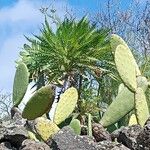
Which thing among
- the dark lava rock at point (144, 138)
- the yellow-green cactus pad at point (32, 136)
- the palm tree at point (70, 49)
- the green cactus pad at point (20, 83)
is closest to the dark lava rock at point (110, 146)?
the dark lava rock at point (144, 138)

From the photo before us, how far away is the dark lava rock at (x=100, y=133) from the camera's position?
5036 millimetres

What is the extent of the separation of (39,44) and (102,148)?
2.03 metres

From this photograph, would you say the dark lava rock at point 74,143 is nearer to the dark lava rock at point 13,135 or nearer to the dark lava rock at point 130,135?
the dark lava rock at point 130,135

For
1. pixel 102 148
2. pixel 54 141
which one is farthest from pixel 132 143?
pixel 54 141

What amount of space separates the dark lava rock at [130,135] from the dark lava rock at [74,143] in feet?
0.74

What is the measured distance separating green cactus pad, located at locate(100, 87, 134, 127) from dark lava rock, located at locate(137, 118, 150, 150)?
1150 mm

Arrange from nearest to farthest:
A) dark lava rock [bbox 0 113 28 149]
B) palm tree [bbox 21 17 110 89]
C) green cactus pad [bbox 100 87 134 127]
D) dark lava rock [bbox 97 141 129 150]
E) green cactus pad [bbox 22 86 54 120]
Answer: dark lava rock [bbox 97 141 129 150]
dark lava rock [bbox 0 113 28 149]
green cactus pad [bbox 22 86 54 120]
green cactus pad [bbox 100 87 134 127]
palm tree [bbox 21 17 110 89]

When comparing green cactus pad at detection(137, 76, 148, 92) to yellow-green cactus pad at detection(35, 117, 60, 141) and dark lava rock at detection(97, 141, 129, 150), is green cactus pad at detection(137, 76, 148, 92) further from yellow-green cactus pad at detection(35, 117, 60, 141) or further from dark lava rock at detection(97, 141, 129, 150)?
dark lava rock at detection(97, 141, 129, 150)

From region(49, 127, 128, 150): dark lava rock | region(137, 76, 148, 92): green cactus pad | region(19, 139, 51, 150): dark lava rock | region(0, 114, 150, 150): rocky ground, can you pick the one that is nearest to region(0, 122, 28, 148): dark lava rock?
region(0, 114, 150, 150): rocky ground

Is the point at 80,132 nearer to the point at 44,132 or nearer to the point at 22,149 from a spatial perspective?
the point at 44,132

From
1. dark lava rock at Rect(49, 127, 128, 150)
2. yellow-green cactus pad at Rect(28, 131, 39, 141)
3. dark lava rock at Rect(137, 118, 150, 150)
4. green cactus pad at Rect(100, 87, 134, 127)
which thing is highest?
green cactus pad at Rect(100, 87, 134, 127)

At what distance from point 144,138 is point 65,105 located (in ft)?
4.34

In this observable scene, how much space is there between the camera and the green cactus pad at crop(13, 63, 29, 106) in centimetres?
547

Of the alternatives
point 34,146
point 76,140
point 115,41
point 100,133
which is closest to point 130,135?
point 76,140
